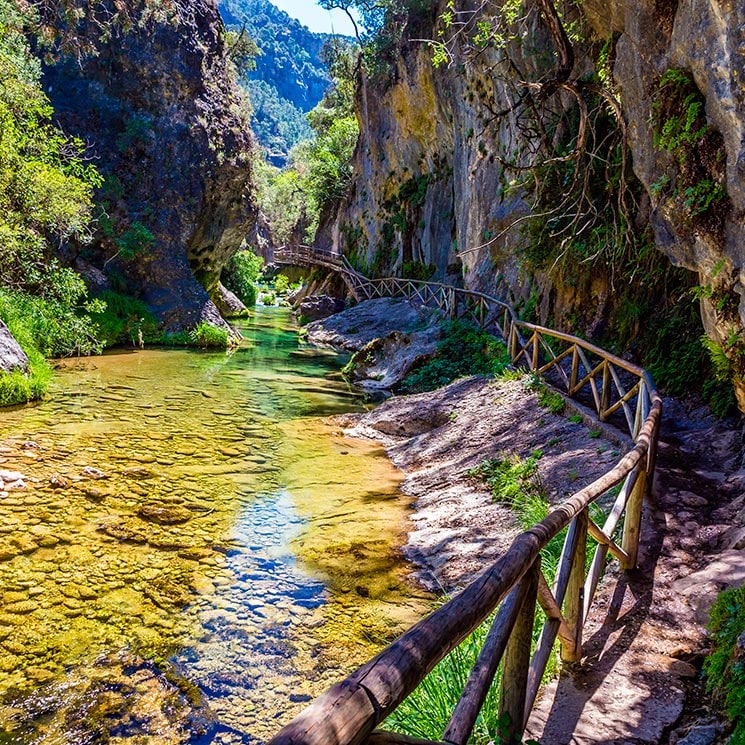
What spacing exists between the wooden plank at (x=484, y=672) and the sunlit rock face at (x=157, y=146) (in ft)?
71.6

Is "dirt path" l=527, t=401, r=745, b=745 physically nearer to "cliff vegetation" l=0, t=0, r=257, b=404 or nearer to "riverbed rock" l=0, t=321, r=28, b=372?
"riverbed rock" l=0, t=321, r=28, b=372

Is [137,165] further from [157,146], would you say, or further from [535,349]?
[535,349]

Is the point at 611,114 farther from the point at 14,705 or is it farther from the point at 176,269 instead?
the point at 176,269

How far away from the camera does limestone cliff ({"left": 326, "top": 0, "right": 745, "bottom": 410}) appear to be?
5.22m

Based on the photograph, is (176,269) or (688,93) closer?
(688,93)

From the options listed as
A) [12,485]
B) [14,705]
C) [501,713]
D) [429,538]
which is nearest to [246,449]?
[12,485]

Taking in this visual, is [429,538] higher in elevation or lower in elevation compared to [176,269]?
lower

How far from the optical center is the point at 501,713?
2.39 metres

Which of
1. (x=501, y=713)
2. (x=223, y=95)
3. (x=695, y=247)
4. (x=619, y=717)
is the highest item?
(x=223, y=95)

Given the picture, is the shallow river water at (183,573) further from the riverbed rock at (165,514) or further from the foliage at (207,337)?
the foliage at (207,337)

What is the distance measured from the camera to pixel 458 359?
46.4ft

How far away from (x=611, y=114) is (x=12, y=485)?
36.1 feet

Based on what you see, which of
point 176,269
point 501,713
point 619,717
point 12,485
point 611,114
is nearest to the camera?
point 501,713

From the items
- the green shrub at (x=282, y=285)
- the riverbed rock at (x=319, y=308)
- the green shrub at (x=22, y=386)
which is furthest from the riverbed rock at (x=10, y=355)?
the green shrub at (x=282, y=285)
